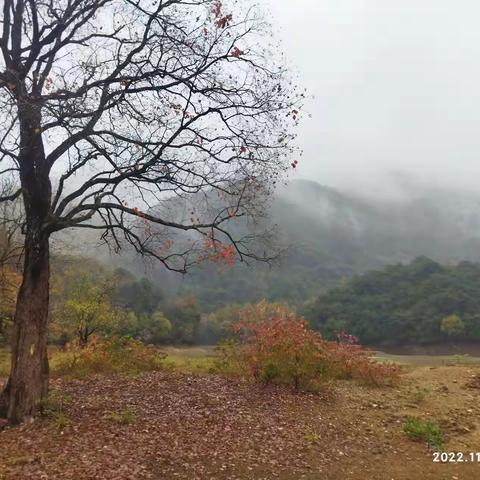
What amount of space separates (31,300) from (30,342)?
0.74 m

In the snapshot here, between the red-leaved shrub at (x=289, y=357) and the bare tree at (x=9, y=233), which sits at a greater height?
the bare tree at (x=9, y=233)

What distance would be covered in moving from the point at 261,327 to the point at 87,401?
485cm

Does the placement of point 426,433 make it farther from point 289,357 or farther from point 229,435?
point 289,357

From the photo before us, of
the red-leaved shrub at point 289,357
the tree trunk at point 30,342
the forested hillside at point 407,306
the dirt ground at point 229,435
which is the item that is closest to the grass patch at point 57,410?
the dirt ground at point 229,435

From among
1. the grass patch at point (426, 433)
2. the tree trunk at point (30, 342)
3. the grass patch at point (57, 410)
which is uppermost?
the tree trunk at point (30, 342)

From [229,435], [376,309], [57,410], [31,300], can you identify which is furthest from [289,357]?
[376,309]

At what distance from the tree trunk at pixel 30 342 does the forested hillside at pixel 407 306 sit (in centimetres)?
6059

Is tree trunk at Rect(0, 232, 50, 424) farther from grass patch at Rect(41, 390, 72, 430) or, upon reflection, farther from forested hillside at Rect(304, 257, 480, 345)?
forested hillside at Rect(304, 257, 480, 345)

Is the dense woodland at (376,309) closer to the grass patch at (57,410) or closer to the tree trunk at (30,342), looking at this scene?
the grass patch at (57,410)

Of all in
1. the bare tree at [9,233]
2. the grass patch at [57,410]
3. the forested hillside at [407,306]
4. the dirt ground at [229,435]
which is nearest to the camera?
the dirt ground at [229,435]

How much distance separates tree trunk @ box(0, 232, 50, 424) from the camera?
8945 mm

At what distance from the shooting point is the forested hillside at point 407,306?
228ft

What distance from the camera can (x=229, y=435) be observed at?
8.91 metres

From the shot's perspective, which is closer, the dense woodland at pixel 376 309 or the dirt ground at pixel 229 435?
the dirt ground at pixel 229 435
